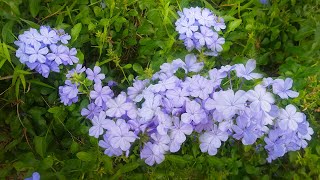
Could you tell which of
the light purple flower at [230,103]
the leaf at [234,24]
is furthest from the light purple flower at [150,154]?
the leaf at [234,24]

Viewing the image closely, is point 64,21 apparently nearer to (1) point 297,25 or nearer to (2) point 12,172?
(2) point 12,172

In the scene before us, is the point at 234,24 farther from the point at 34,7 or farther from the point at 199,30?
the point at 34,7

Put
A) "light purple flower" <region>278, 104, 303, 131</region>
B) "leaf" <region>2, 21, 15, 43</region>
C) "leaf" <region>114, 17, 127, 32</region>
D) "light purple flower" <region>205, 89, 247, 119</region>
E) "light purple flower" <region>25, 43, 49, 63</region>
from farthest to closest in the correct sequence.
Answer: "leaf" <region>114, 17, 127, 32</region> → "leaf" <region>2, 21, 15, 43</region> → "light purple flower" <region>25, 43, 49, 63</region> → "light purple flower" <region>278, 104, 303, 131</region> → "light purple flower" <region>205, 89, 247, 119</region>

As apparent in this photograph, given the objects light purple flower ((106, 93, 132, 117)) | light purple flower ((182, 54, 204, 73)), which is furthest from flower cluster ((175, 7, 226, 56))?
light purple flower ((106, 93, 132, 117))

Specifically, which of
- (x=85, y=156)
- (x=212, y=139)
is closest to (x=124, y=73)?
(x=85, y=156)

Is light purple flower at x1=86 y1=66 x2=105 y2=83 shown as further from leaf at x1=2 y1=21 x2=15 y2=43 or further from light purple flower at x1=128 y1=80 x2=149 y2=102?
leaf at x1=2 y1=21 x2=15 y2=43

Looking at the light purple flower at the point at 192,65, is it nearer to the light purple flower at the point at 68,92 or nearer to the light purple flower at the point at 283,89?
the light purple flower at the point at 283,89

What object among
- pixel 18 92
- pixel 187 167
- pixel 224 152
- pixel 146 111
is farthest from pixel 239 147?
pixel 18 92
